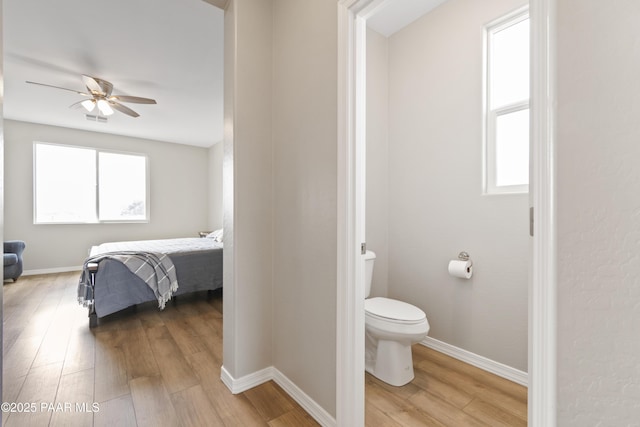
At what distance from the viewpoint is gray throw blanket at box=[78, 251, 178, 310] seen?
8.69 feet

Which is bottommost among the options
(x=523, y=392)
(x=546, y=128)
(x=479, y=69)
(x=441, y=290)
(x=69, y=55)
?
(x=523, y=392)

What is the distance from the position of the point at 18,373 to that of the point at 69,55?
272 centimetres

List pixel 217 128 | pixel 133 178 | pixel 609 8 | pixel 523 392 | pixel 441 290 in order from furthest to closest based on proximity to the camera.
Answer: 1. pixel 133 178
2. pixel 217 128
3. pixel 441 290
4. pixel 523 392
5. pixel 609 8

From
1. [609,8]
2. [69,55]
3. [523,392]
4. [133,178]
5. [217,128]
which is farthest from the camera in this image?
[133,178]

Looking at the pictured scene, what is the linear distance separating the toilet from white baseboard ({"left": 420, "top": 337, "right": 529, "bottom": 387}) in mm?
495

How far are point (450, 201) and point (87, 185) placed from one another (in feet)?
19.9

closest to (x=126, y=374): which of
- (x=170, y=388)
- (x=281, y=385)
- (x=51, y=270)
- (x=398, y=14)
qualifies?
(x=170, y=388)

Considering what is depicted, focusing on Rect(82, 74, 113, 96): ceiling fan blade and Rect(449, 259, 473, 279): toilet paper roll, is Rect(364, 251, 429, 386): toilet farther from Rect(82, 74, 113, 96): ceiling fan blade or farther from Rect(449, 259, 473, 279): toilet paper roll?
Rect(82, 74, 113, 96): ceiling fan blade

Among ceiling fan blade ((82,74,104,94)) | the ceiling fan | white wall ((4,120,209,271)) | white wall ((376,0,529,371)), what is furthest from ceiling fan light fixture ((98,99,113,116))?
white wall ((376,0,529,371))

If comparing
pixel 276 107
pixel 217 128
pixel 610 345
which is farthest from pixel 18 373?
pixel 217 128

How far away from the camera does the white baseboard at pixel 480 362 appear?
1.76 m

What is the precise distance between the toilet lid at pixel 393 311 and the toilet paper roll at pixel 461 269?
0.40 metres

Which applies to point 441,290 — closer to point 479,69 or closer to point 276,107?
point 479,69

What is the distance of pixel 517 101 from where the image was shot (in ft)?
5.98
